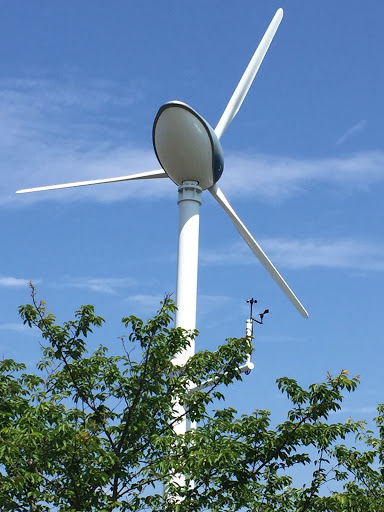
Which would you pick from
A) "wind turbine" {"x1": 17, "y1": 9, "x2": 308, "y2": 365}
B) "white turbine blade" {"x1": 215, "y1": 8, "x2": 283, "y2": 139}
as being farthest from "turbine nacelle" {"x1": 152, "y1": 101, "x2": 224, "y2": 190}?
"white turbine blade" {"x1": 215, "y1": 8, "x2": 283, "y2": 139}

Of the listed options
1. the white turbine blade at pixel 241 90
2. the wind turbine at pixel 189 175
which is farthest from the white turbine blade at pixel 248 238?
the white turbine blade at pixel 241 90

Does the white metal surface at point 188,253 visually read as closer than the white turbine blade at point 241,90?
Yes

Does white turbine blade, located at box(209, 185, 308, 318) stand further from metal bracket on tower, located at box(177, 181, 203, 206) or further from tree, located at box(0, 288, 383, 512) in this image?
tree, located at box(0, 288, 383, 512)

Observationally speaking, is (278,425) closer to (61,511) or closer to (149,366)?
(149,366)

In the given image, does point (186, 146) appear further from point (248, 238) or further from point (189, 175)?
point (248, 238)

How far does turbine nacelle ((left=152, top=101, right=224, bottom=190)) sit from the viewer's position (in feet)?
108

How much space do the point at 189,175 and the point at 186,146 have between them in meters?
1.47

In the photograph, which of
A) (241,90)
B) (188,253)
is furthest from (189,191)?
(241,90)

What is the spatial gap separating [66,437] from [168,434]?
110 inches

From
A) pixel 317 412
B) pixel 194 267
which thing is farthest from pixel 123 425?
pixel 194 267

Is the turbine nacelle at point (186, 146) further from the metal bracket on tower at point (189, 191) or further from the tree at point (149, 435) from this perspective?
the tree at point (149, 435)

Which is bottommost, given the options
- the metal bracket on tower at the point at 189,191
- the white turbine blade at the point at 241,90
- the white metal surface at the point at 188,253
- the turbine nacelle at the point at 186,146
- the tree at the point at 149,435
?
the tree at the point at 149,435

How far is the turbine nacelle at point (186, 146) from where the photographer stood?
33062 millimetres

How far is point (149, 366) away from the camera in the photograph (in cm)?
2156
